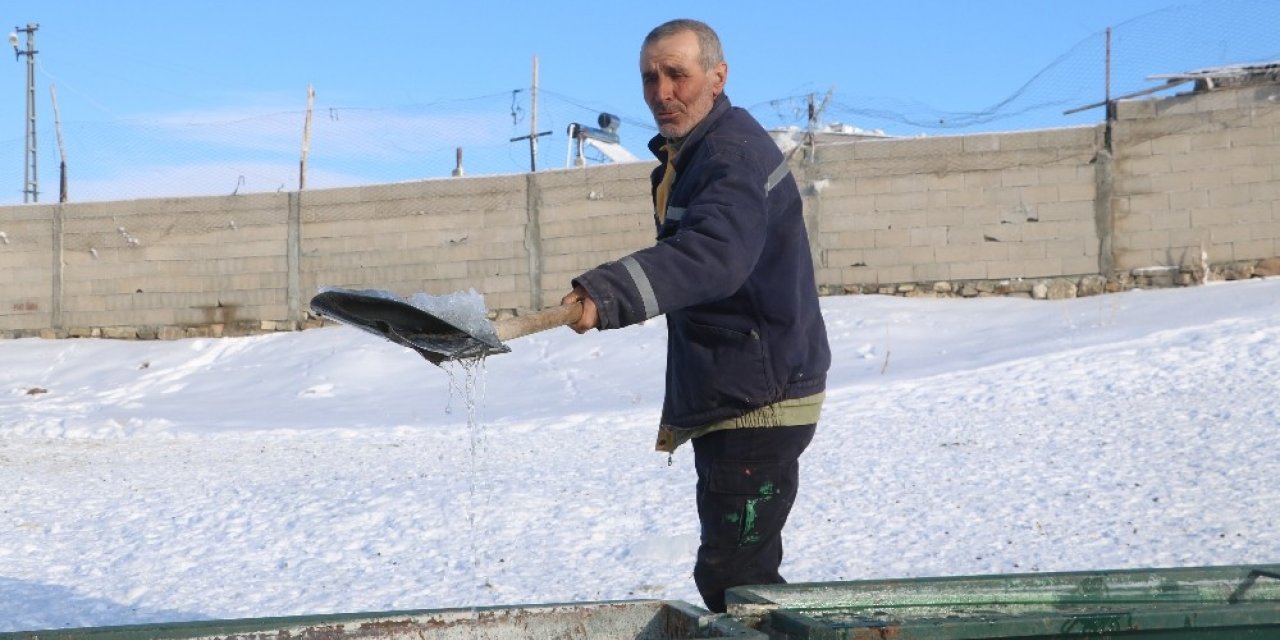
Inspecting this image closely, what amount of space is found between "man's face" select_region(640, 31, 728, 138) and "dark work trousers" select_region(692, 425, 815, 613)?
718mm

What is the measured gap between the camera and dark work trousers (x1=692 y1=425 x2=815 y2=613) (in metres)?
2.95

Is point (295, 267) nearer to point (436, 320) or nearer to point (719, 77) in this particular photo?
point (719, 77)

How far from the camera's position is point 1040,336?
12688mm

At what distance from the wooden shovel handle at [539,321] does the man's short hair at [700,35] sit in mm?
784

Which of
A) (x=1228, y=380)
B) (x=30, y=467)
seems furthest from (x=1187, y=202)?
(x=30, y=467)

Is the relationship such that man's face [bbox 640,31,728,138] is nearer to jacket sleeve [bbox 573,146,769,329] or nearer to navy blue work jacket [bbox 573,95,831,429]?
navy blue work jacket [bbox 573,95,831,429]

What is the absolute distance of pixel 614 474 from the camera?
782 centimetres

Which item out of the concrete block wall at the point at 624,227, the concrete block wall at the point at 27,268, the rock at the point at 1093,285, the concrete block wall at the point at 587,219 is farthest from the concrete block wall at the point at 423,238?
the rock at the point at 1093,285

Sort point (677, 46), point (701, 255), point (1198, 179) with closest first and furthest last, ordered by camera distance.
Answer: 1. point (701, 255)
2. point (677, 46)
3. point (1198, 179)

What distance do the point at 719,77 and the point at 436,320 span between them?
986mm

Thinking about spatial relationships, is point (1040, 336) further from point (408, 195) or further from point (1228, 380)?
point (408, 195)

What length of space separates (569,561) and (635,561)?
299 mm

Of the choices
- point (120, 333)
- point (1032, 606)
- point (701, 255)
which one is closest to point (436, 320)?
point (701, 255)

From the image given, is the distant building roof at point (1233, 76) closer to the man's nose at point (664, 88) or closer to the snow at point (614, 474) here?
A: the snow at point (614, 474)
